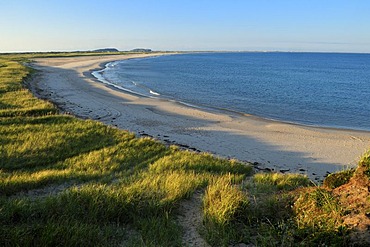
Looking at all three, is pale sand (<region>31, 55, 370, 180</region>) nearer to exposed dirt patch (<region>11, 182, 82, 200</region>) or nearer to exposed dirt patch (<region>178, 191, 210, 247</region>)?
exposed dirt patch (<region>178, 191, 210, 247</region>)

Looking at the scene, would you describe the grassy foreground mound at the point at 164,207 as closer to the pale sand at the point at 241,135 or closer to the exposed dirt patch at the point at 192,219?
the exposed dirt patch at the point at 192,219

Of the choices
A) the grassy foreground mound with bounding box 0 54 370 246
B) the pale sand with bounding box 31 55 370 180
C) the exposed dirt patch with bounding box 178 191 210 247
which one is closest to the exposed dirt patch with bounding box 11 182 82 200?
the grassy foreground mound with bounding box 0 54 370 246

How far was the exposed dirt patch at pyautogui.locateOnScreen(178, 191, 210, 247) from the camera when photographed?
5836 millimetres

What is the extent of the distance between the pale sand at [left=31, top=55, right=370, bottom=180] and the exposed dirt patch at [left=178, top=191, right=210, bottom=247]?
6688mm

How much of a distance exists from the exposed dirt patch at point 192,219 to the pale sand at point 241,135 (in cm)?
669

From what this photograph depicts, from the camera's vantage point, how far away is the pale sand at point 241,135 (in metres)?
14.9

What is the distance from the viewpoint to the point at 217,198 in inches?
273

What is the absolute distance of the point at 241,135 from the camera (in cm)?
1912

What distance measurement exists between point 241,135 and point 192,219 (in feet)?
42.1

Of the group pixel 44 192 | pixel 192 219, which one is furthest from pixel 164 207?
pixel 44 192

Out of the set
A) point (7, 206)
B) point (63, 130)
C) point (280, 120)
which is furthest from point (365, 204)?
point (280, 120)

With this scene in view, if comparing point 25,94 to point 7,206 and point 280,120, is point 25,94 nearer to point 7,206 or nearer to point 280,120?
point 280,120

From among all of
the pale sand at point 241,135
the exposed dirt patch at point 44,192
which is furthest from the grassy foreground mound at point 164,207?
the pale sand at point 241,135

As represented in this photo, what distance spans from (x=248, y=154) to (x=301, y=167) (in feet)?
8.06
